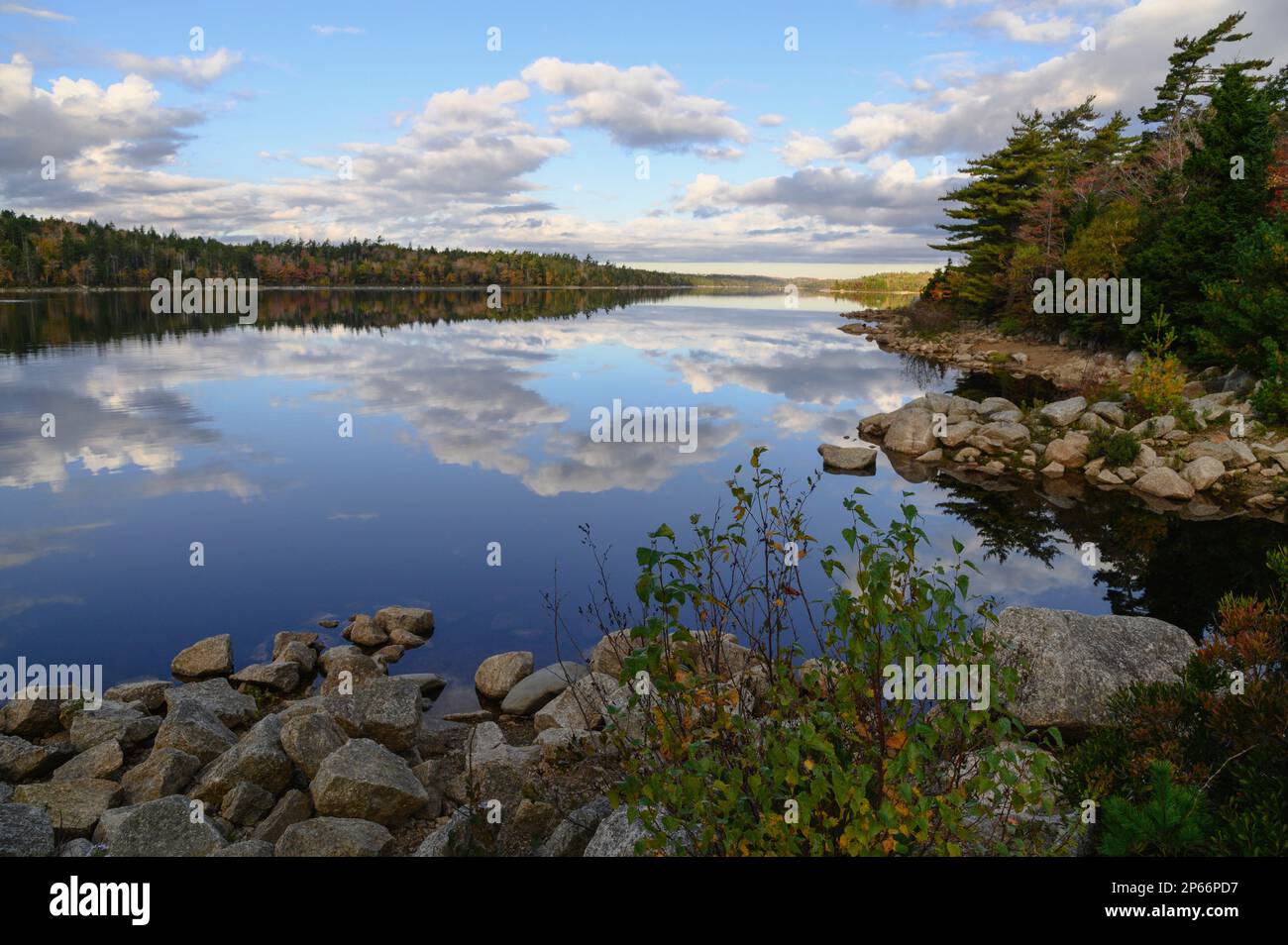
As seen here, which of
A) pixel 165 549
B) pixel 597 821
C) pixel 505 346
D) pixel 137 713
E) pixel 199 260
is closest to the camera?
pixel 597 821

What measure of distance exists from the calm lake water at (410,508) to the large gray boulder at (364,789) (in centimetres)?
440

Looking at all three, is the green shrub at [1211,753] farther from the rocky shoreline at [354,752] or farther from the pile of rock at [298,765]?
the pile of rock at [298,765]

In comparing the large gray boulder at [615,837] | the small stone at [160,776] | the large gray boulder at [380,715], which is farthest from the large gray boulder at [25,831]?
the large gray boulder at [615,837]

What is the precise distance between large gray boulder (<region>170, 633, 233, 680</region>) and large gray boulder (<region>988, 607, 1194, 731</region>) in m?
10.9

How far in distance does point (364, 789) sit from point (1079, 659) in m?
8.17

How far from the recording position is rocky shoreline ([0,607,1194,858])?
6.85 meters

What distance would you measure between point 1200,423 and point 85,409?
134ft

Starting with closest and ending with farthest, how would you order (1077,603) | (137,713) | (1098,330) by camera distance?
1. (137,713)
2. (1077,603)
3. (1098,330)

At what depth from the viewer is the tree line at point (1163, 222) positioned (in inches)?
1082

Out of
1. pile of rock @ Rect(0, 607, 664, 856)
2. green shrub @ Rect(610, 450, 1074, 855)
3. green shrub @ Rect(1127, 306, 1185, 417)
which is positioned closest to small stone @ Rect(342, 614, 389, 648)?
pile of rock @ Rect(0, 607, 664, 856)

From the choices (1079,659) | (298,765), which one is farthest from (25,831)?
(1079,659)

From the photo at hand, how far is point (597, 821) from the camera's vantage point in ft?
20.7
